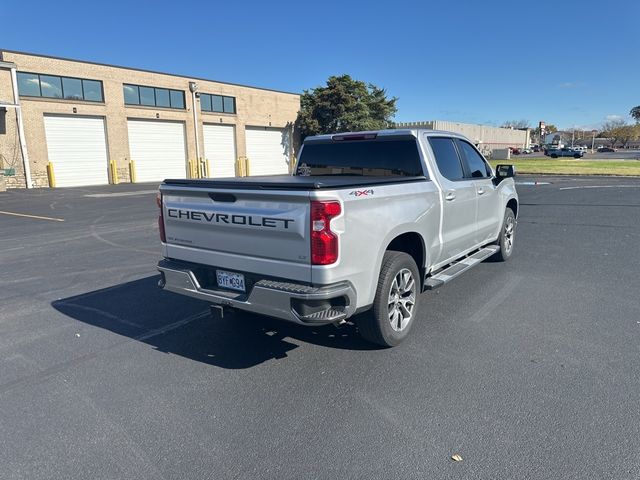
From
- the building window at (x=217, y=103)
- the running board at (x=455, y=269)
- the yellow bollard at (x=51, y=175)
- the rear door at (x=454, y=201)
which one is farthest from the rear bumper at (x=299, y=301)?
the building window at (x=217, y=103)

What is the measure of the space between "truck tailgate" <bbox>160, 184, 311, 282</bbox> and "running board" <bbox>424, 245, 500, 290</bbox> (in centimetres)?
179

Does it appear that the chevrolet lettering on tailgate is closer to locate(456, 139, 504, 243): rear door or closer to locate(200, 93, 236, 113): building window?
locate(456, 139, 504, 243): rear door

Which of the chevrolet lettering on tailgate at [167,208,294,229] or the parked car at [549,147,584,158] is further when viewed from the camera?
the parked car at [549,147,584,158]

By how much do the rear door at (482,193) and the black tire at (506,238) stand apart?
32 cm

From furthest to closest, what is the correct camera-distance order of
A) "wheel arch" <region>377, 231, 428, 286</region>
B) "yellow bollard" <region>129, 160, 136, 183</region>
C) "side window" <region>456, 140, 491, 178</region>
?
"yellow bollard" <region>129, 160, 136, 183</region> < "side window" <region>456, 140, 491, 178</region> < "wheel arch" <region>377, 231, 428, 286</region>

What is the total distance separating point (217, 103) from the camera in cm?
3400

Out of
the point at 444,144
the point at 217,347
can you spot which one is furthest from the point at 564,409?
the point at 444,144

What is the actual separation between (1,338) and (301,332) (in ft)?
9.83

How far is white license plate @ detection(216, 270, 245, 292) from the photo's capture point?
389cm

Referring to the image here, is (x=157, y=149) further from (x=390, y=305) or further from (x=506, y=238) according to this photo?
(x=390, y=305)

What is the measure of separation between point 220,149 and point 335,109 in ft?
38.4

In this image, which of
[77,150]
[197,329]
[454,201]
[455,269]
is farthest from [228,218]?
[77,150]

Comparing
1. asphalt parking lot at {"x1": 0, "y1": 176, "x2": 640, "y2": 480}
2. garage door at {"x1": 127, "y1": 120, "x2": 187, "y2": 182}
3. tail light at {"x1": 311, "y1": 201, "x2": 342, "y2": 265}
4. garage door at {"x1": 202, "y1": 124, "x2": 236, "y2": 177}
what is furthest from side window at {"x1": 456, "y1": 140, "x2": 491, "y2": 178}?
garage door at {"x1": 202, "y1": 124, "x2": 236, "y2": 177}

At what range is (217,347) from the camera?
436 centimetres
